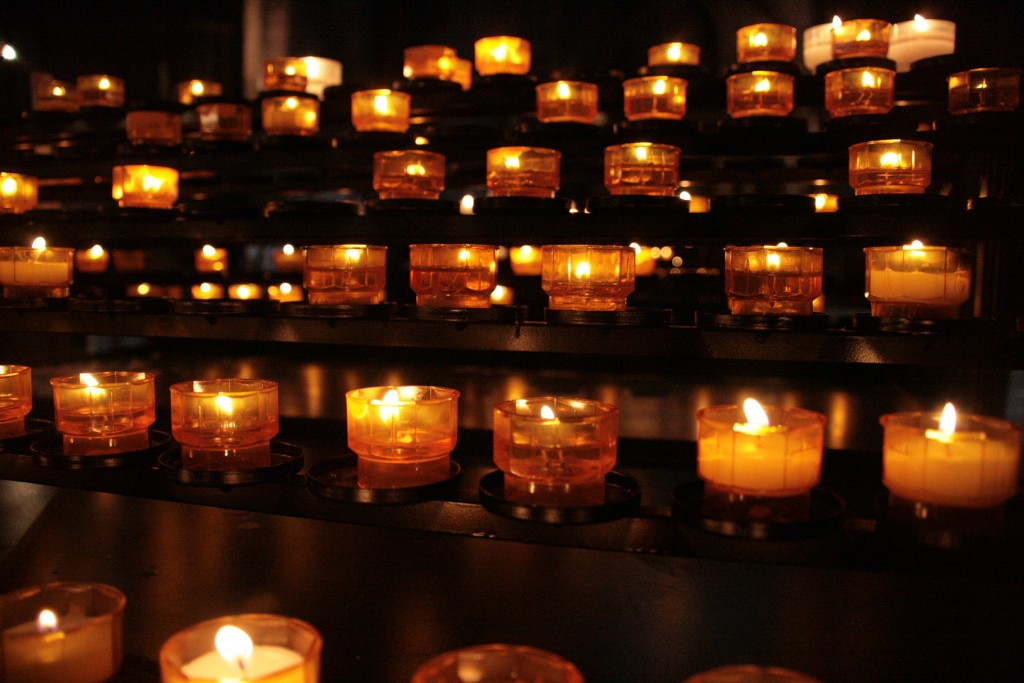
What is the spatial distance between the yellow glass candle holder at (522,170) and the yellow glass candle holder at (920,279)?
2.07ft

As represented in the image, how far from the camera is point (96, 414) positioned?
1412 mm

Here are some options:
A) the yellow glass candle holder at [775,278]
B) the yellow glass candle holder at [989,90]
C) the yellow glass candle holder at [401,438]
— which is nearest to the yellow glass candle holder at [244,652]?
the yellow glass candle holder at [401,438]

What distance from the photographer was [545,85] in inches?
81.7

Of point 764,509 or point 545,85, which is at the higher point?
point 545,85

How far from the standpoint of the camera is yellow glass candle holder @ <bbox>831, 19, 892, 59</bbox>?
2.20m

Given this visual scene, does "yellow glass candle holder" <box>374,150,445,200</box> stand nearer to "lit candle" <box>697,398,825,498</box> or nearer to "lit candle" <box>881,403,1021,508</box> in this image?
"lit candle" <box>697,398,825,498</box>

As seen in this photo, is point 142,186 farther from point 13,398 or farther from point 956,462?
point 956,462

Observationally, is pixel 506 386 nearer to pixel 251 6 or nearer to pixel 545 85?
pixel 545 85

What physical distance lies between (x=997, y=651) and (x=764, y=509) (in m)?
0.63

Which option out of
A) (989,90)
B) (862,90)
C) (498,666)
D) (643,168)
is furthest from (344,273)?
(989,90)

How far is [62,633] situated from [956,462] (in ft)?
3.69

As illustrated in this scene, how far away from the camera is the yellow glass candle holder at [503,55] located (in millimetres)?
2596

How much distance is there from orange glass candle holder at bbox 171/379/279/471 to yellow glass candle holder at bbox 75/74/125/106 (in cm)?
168

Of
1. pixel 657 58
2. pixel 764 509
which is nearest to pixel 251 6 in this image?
pixel 657 58
